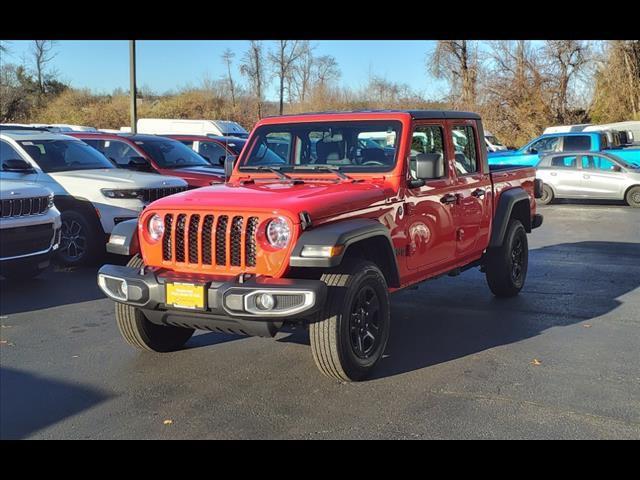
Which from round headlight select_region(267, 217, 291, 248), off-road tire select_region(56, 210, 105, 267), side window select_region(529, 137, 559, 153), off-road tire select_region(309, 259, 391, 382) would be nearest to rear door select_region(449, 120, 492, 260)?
off-road tire select_region(309, 259, 391, 382)

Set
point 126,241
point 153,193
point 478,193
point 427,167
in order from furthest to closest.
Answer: point 153,193 → point 478,193 → point 427,167 → point 126,241

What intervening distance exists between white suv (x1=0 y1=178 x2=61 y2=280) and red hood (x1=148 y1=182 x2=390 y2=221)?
2.78 metres

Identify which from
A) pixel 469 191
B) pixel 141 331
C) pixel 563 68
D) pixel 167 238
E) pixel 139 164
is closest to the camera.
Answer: pixel 167 238

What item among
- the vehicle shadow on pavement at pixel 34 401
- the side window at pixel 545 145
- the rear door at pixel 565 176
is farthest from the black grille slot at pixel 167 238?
the side window at pixel 545 145

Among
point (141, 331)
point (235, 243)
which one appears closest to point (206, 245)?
point (235, 243)

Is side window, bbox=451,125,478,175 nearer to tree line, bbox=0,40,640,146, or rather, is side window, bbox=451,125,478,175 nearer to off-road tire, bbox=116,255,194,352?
off-road tire, bbox=116,255,194,352

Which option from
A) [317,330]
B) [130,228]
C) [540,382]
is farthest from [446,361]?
[130,228]

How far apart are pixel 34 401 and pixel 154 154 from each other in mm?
7789

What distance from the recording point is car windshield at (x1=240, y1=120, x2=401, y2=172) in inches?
225

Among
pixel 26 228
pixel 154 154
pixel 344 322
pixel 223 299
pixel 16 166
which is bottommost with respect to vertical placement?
pixel 344 322

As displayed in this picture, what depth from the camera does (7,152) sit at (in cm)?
920

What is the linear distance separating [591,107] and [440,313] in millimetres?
34311

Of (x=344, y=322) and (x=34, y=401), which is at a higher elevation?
(x=344, y=322)

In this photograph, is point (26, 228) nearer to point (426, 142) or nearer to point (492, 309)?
point (426, 142)
